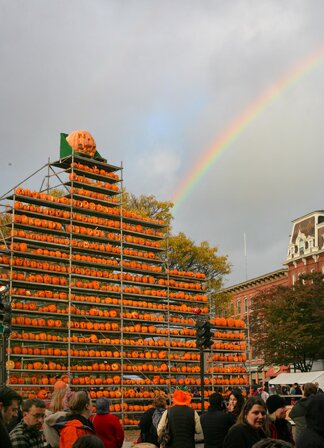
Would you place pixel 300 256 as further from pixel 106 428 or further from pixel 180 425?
pixel 106 428

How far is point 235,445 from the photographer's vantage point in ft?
22.5

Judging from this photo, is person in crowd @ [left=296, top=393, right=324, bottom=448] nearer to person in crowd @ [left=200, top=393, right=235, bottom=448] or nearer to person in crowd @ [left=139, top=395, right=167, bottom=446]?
person in crowd @ [left=200, top=393, right=235, bottom=448]

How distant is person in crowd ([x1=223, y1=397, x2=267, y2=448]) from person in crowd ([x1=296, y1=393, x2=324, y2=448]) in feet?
4.21

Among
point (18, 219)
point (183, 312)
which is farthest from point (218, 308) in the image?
point (18, 219)

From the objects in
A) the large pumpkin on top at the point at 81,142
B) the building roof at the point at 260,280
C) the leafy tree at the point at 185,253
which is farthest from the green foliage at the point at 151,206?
the building roof at the point at 260,280

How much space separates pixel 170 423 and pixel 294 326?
4255 cm

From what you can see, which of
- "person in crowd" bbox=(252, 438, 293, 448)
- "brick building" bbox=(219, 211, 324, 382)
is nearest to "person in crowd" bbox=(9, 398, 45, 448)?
"person in crowd" bbox=(252, 438, 293, 448)

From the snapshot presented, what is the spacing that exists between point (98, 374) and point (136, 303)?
340 centimetres

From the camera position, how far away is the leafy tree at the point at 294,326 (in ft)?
169

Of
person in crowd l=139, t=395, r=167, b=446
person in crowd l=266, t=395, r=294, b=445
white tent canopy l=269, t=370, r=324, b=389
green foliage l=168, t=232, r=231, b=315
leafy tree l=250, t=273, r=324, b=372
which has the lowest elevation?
white tent canopy l=269, t=370, r=324, b=389

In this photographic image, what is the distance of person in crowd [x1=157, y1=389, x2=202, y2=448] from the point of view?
1042 centimetres

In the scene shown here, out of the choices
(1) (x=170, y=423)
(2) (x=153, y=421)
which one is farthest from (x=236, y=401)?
(2) (x=153, y=421)

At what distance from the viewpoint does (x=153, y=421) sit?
12.1 m

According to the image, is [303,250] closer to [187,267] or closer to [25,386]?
[187,267]
